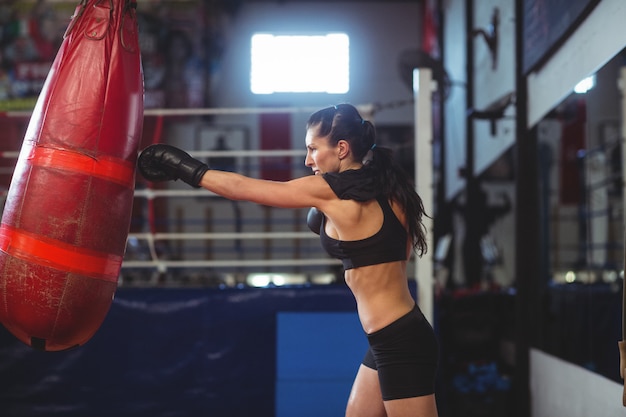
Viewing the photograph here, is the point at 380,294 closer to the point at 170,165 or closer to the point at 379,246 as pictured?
the point at 379,246

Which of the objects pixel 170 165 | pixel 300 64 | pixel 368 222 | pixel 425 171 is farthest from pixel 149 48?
pixel 368 222

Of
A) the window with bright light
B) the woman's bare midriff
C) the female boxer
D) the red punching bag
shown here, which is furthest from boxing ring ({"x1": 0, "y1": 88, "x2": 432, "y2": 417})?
the window with bright light

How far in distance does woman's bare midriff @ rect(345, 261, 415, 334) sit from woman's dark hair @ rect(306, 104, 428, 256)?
5.9 inches

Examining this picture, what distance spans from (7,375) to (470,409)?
260 cm

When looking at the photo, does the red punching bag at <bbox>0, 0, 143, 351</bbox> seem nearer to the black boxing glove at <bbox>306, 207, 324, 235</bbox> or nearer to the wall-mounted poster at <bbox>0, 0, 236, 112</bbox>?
the black boxing glove at <bbox>306, 207, 324, 235</bbox>

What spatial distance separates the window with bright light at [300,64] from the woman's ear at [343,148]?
7.99 meters

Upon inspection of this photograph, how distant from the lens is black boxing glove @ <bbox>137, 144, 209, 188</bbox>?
7.38 feet

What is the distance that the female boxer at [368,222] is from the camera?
220 centimetres

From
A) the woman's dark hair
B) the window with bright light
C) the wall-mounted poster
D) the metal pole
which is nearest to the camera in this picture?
the woman's dark hair

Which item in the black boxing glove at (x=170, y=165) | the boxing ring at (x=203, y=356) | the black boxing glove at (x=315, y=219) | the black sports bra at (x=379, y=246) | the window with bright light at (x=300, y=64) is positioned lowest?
the boxing ring at (x=203, y=356)

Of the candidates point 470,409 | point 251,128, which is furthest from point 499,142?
point 251,128

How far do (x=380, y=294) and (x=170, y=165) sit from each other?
769 mm

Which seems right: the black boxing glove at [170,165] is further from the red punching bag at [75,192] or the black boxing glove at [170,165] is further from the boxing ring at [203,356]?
the boxing ring at [203,356]

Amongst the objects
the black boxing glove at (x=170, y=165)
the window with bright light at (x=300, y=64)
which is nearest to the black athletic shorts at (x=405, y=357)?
the black boxing glove at (x=170, y=165)
